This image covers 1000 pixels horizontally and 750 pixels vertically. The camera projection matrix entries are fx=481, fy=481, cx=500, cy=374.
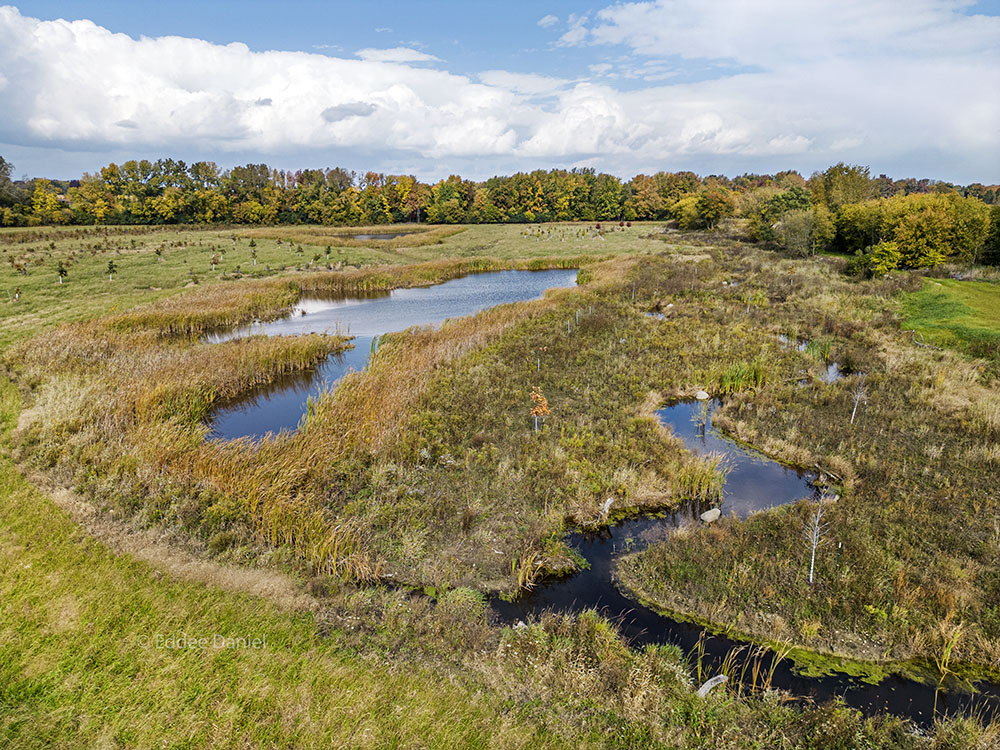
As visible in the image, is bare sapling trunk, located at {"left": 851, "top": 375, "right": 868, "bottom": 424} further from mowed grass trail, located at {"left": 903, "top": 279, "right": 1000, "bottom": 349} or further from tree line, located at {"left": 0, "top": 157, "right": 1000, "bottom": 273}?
tree line, located at {"left": 0, "top": 157, "right": 1000, "bottom": 273}

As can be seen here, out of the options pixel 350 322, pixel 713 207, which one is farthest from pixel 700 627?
pixel 713 207

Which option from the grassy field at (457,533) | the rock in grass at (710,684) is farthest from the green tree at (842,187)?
the rock in grass at (710,684)

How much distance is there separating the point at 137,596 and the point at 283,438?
5728 millimetres

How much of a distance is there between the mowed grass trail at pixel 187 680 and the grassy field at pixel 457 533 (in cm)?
4

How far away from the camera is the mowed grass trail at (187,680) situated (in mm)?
6105

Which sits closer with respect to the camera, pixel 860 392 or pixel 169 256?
pixel 860 392

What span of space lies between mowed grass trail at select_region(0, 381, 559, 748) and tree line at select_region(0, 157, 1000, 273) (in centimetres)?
4170

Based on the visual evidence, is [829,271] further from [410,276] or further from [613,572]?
[613,572]

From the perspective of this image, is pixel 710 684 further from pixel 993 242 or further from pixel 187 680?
pixel 993 242

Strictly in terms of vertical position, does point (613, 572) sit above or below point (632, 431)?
below

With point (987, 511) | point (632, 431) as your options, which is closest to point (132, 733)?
point (632, 431)

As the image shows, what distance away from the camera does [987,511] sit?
11.0 metres

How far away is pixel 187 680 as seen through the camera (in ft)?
22.1

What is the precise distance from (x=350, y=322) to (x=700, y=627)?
27.1 m
